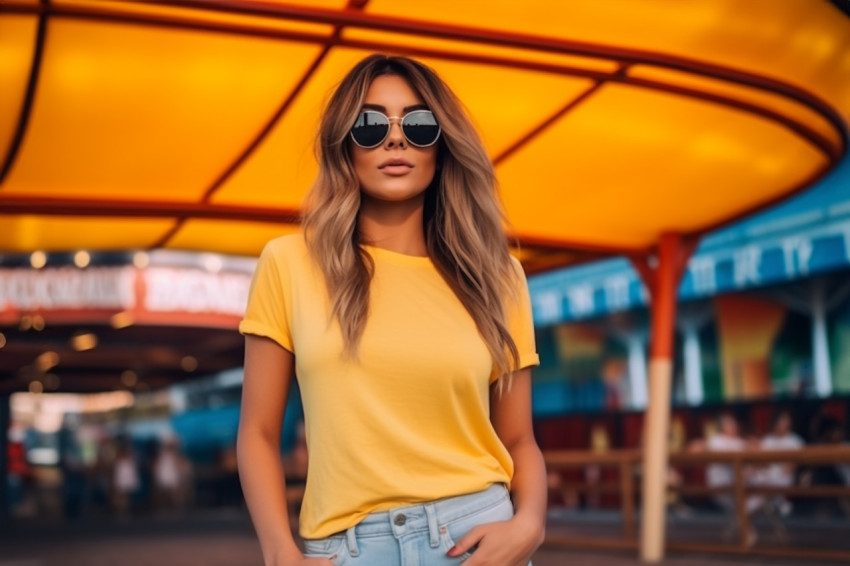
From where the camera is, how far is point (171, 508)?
29.2 m

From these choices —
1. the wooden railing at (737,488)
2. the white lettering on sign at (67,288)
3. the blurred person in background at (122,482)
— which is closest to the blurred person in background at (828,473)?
the wooden railing at (737,488)

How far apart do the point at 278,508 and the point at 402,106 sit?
2.42 feet

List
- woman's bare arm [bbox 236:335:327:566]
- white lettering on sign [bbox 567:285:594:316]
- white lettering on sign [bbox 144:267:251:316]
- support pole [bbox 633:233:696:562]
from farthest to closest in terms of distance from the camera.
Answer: white lettering on sign [bbox 567:285:594:316]
white lettering on sign [bbox 144:267:251:316]
support pole [bbox 633:233:696:562]
woman's bare arm [bbox 236:335:327:566]

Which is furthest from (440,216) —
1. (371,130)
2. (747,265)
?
(747,265)

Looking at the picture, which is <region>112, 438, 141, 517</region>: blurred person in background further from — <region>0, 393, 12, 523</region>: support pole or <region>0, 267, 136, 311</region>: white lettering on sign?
<region>0, 267, 136, 311</region>: white lettering on sign

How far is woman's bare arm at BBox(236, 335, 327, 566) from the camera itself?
2.00 meters

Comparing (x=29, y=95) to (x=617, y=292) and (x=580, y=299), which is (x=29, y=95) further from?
(x=580, y=299)

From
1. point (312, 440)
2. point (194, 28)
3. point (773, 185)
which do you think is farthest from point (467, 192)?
point (773, 185)

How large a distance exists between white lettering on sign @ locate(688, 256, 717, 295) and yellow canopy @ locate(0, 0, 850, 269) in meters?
10.3

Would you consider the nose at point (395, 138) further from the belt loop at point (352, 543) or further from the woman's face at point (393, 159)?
the belt loop at point (352, 543)

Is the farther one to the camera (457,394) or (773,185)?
(773,185)

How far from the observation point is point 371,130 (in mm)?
2135

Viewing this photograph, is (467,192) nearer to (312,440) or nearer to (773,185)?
(312,440)

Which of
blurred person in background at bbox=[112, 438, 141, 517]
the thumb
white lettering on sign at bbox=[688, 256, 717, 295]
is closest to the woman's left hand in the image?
the thumb
